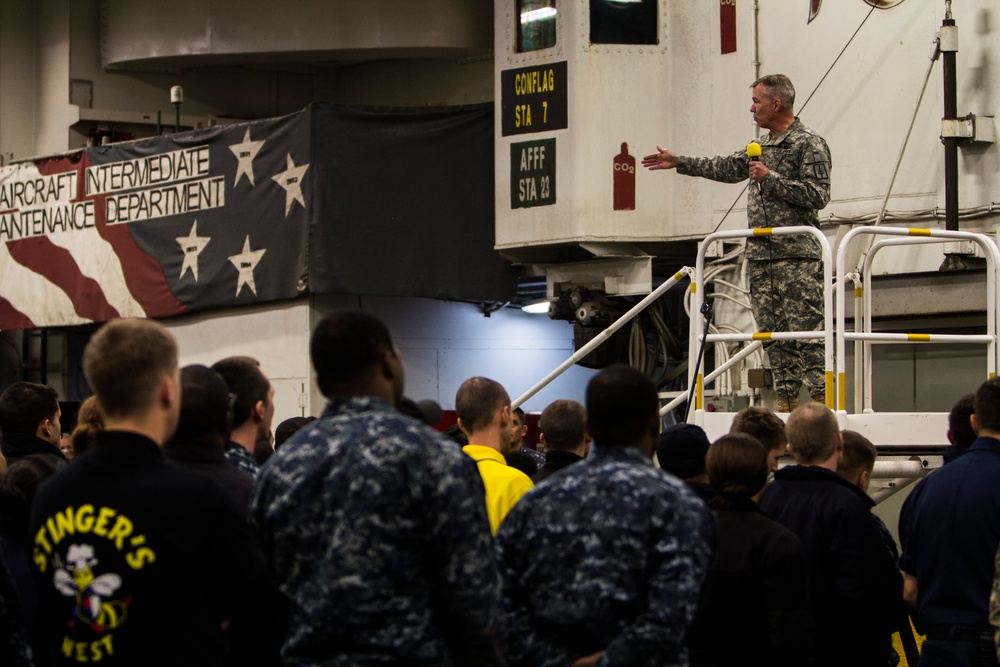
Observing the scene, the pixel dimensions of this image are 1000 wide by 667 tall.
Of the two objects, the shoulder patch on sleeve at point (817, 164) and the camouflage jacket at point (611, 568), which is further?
the shoulder patch on sleeve at point (817, 164)

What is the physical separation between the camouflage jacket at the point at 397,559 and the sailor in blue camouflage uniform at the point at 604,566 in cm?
21

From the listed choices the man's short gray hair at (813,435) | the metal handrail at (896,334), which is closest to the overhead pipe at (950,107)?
the metal handrail at (896,334)

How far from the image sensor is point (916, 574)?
504cm

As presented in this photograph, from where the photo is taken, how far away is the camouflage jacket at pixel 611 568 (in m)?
3.22

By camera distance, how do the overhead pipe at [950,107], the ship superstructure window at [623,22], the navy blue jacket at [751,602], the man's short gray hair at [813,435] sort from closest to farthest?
the navy blue jacket at [751,602] → the man's short gray hair at [813,435] → the overhead pipe at [950,107] → the ship superstructure window at [623,22]

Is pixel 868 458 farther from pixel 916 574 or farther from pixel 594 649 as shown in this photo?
pixel 594 649

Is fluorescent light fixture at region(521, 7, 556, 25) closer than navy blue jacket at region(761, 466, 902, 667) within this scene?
No

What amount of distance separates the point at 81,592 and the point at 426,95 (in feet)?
37.3

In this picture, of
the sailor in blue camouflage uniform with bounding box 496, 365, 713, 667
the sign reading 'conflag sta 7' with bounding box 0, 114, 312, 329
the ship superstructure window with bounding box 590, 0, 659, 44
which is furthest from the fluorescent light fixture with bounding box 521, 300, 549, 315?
the sailor in blue camouflage uniform with bounding box 496, 365, 713, 667

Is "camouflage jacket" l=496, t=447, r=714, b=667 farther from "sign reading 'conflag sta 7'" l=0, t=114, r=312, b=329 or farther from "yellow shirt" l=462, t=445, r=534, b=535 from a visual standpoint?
"sign reading 'conflag sta 7'" l=0, t=114, r=312, b=329

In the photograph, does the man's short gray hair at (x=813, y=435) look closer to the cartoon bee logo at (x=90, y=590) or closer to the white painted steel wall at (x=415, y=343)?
the cartoon bee logo at (x=90, y=590)

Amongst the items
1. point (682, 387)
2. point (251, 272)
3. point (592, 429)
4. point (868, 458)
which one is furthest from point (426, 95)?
point (592, 429)

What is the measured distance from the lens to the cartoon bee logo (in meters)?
3.16

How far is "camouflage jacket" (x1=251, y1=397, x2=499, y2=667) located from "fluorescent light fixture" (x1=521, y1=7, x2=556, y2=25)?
8.67 meters
